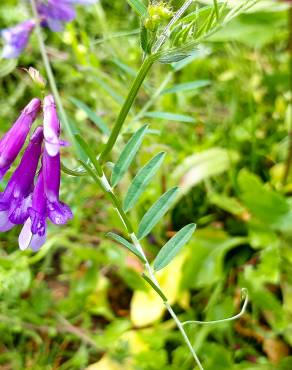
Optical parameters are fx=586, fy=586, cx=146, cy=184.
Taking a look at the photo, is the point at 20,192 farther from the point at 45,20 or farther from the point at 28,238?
the point at 45,20

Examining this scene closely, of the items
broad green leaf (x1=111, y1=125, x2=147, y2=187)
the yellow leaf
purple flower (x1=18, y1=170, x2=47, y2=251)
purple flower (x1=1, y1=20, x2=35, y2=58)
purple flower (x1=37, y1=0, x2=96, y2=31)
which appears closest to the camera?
purple flower (x1=18, y1=170, x2=47, y2=251)

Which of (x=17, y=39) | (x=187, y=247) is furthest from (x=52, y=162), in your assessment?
(x=17, y=39)

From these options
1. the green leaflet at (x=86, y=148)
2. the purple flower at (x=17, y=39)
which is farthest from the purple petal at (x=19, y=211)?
the purple flower at (x=17, y=39)

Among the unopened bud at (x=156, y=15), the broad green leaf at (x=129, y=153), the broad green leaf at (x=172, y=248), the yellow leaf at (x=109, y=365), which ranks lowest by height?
the yellow leaf at (x=109, y=365)

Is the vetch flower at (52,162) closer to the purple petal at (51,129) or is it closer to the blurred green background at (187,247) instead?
the purple petal at (51,129)

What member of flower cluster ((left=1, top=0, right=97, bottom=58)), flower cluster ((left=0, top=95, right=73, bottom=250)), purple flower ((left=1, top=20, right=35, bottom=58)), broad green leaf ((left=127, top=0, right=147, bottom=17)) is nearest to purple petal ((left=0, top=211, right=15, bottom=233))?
flower cluster ((left=0, top=95, right=73, bottom=250))

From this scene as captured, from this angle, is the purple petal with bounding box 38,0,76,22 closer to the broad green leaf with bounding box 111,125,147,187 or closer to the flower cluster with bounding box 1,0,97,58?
the flower cluster with bounding box 1,0,97,58

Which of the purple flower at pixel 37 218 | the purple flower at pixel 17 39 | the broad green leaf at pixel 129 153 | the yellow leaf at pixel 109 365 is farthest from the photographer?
the purple flower at pixel 17 39

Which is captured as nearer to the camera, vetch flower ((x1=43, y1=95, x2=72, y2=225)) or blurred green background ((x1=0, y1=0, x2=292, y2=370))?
vetch flower ((x1=43, y1=95, x2=72, y2=225))
